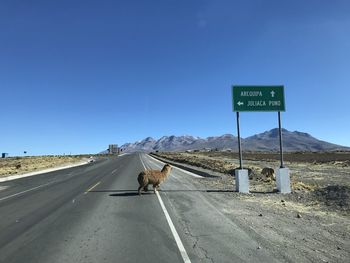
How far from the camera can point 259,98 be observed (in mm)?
20203

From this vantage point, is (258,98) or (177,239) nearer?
(177,239)

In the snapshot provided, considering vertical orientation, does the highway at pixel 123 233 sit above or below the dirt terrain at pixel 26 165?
below

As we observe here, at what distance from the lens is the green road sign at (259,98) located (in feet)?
66.0

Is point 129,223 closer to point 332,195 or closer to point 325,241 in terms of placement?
point 325,241

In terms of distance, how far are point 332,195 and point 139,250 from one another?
34.5 ft

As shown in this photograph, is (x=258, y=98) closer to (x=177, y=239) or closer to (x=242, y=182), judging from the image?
(x=242, y=182)

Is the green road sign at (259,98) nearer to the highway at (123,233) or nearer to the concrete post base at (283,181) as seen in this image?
the concrete post base at (283,181)

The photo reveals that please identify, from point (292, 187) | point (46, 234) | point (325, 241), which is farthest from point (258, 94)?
point (46, 234)

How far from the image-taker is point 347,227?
35.8 feet

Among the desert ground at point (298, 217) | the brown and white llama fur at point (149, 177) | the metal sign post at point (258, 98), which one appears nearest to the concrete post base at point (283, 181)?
the desert ground at point (298, 217)

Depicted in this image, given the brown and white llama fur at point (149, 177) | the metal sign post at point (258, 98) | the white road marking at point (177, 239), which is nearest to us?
the white road marking at point (177, 239)

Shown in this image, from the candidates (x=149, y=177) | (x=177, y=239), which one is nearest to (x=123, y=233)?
(x=177, y=239)

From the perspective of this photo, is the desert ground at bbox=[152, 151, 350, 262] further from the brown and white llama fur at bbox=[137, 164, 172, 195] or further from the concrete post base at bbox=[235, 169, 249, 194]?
the brown and white llama fur at bbox=[137, 164, 172, 195]

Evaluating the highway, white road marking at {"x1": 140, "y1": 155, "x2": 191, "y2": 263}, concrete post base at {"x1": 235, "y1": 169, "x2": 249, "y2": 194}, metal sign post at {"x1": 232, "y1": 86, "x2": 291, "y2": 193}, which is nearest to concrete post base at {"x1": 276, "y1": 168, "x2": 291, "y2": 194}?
concrete post base at {"x1": 235, "y1": 169, "x2": 249, "y2": 194}
